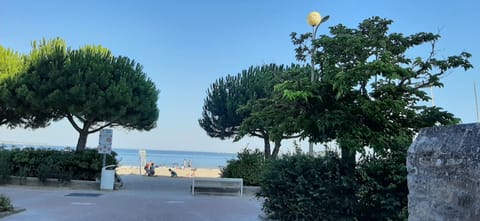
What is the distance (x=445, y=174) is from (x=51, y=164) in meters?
12.7

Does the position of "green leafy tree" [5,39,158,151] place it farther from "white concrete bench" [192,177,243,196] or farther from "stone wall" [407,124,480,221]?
"stone wall" [407,124,480,221]

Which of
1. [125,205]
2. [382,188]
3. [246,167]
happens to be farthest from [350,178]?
[246,167]

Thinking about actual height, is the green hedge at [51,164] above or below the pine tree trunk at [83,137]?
below

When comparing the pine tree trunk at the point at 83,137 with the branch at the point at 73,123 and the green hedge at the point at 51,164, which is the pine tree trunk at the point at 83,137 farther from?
the green hedge at the point at 51,164

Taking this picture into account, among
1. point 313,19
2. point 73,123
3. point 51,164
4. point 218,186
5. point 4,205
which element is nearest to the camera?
point 4,205

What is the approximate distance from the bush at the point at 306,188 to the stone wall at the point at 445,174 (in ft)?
9.53

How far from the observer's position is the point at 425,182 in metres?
3.12

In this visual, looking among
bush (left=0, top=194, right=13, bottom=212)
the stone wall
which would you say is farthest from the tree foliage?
bush (left=0, top=194, right=13, bottom=212)

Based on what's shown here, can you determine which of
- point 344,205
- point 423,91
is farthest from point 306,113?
point 423,91

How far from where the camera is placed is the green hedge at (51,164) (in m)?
12.6

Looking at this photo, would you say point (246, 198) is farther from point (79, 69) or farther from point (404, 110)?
point (79, 69)

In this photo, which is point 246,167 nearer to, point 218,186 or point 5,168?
point 218,186

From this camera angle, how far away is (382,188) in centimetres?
589

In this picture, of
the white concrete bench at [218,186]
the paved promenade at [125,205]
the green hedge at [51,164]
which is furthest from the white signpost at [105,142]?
the white concrete bench at [218,186]
